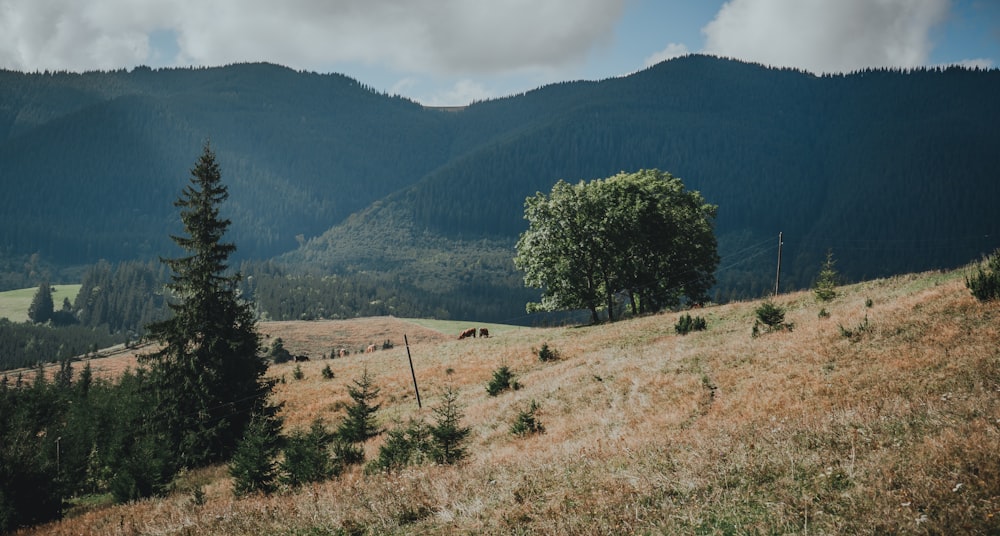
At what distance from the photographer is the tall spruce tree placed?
89.2 ft

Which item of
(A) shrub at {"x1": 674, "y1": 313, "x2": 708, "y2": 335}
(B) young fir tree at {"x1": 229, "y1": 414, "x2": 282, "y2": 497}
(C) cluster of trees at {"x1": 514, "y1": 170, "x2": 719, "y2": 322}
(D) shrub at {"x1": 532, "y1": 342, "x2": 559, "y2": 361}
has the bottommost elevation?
(B) young fir tree at {"x1": 229, "y1": 414, "x2": 282, "y2": 497}

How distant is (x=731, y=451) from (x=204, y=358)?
92.0 ft

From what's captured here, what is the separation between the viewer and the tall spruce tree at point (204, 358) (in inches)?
1071

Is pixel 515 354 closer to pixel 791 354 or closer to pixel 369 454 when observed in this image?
pixel 369 454

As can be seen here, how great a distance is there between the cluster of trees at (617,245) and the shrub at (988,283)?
28454mm

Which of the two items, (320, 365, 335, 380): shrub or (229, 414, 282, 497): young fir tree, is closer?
(229, 414, 282, 497): young fir tree

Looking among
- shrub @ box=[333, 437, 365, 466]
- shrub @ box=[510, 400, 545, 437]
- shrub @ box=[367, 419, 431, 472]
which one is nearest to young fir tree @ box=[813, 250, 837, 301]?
shrub @ box=[510, 400, 545, 437]

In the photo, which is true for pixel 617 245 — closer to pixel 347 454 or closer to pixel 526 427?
pixel 526 427

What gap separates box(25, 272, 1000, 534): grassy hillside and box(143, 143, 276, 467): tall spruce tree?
3561 mm

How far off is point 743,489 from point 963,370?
10.2m

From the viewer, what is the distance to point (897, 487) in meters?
6.17

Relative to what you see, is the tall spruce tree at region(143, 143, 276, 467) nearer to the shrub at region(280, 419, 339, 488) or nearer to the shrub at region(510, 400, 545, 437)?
the shrub at region(280, 419, 339, 488)

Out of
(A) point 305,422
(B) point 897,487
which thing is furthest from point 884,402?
(A) point 305,422

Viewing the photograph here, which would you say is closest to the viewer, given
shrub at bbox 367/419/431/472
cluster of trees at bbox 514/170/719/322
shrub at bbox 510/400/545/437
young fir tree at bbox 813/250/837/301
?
shrub at bbox 367/419/431/472
